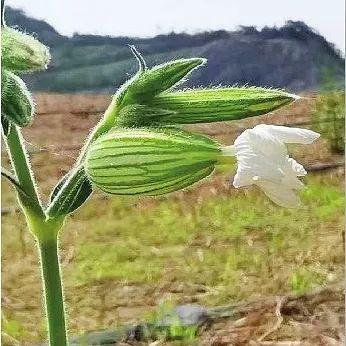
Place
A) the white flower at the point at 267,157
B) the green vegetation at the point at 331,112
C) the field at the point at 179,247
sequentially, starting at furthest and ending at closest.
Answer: the green vegetation at the point at 331,112, the field at the point at 179,247, the white flower at the point at 267,157

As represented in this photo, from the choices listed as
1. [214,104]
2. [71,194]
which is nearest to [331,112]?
[214,104]

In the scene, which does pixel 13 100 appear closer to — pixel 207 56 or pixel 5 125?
pixel 5 125

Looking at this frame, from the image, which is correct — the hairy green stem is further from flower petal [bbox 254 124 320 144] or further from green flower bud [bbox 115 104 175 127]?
flower petal [bbox 254 124 320 144]

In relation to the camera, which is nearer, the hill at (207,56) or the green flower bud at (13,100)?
the green flower bud at (13,100)

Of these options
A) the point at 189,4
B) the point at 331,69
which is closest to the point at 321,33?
the point at 331,69

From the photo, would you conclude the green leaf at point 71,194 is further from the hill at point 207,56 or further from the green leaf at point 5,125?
the hill at point 207,56

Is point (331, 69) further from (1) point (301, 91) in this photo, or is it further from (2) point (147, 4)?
(2) point (147, 4)

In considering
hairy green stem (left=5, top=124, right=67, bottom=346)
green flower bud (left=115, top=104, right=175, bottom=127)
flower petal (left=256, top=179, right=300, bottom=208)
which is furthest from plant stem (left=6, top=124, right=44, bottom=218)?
flower petal (left=256, top=179, right=300, bottom=208)

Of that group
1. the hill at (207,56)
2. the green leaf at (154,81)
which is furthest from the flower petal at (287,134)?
the hill at (207,56)
